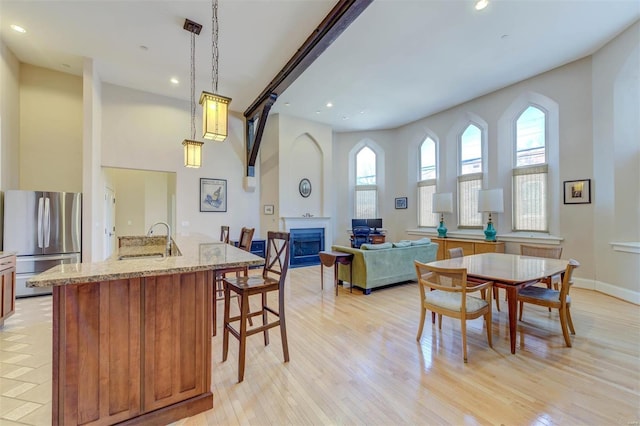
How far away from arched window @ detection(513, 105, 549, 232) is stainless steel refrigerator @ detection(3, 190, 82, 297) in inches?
329

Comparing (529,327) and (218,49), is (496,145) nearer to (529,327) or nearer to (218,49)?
(529,327)

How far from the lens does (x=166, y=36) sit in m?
3.92

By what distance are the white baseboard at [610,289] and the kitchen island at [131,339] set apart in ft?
17.7

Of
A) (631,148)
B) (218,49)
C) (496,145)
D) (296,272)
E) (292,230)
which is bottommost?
(296,272)

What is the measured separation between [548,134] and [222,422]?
6851mm

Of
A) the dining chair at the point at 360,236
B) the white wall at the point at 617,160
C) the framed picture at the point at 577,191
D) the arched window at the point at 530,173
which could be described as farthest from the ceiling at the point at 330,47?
the dining chair at the point at 360,236

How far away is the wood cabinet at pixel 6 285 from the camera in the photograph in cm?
287

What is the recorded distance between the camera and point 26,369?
2.26 meters

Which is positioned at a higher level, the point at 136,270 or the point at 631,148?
the point at 631,148

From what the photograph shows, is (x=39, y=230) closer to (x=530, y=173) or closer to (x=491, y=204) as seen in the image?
(x=491, y=204)

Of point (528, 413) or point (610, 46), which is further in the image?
point (610, 46)

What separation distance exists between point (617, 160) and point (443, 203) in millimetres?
3087

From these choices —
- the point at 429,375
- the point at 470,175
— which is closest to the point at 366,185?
the point at 470,175

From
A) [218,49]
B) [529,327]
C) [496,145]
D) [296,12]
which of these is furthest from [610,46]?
[218,49]
